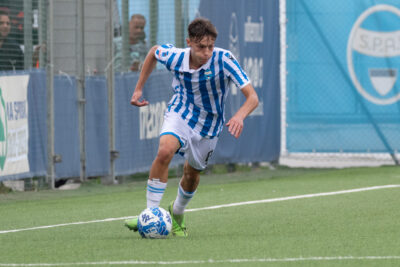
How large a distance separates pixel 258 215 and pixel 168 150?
2.04 metres

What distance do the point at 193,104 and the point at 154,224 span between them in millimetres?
1156

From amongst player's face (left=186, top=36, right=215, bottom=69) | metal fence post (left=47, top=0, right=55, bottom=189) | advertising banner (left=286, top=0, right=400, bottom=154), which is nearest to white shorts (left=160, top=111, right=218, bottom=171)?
player's face (left=186, top=36, right=215, bottom=69)

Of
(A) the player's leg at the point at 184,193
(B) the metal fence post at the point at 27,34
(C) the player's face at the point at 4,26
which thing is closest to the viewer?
(A) the player's leg at the point at 184,193

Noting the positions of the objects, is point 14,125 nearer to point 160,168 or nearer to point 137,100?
point 137,100

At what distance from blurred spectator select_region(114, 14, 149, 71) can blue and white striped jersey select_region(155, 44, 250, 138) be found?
5905 millimetres

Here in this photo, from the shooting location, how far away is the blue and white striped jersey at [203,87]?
7.68 metres

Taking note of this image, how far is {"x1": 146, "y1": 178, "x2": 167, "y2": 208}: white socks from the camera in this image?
7.42m

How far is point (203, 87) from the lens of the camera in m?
7.77

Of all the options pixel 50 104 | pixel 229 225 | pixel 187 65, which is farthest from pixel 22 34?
pixel 229 225

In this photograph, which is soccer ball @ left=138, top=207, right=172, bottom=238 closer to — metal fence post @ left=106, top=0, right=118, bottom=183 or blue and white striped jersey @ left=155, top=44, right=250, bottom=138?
blue and white striped jersey @ left=155, top=44, right=250, bottom=138

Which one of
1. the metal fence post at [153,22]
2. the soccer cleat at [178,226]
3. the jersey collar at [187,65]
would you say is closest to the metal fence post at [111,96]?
the metal fence post at [153,22]

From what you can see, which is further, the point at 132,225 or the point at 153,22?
the point at 153,22

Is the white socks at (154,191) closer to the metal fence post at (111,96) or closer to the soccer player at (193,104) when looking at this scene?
the soccer player at (193,104)

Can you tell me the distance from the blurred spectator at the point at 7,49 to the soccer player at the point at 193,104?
4446mm
